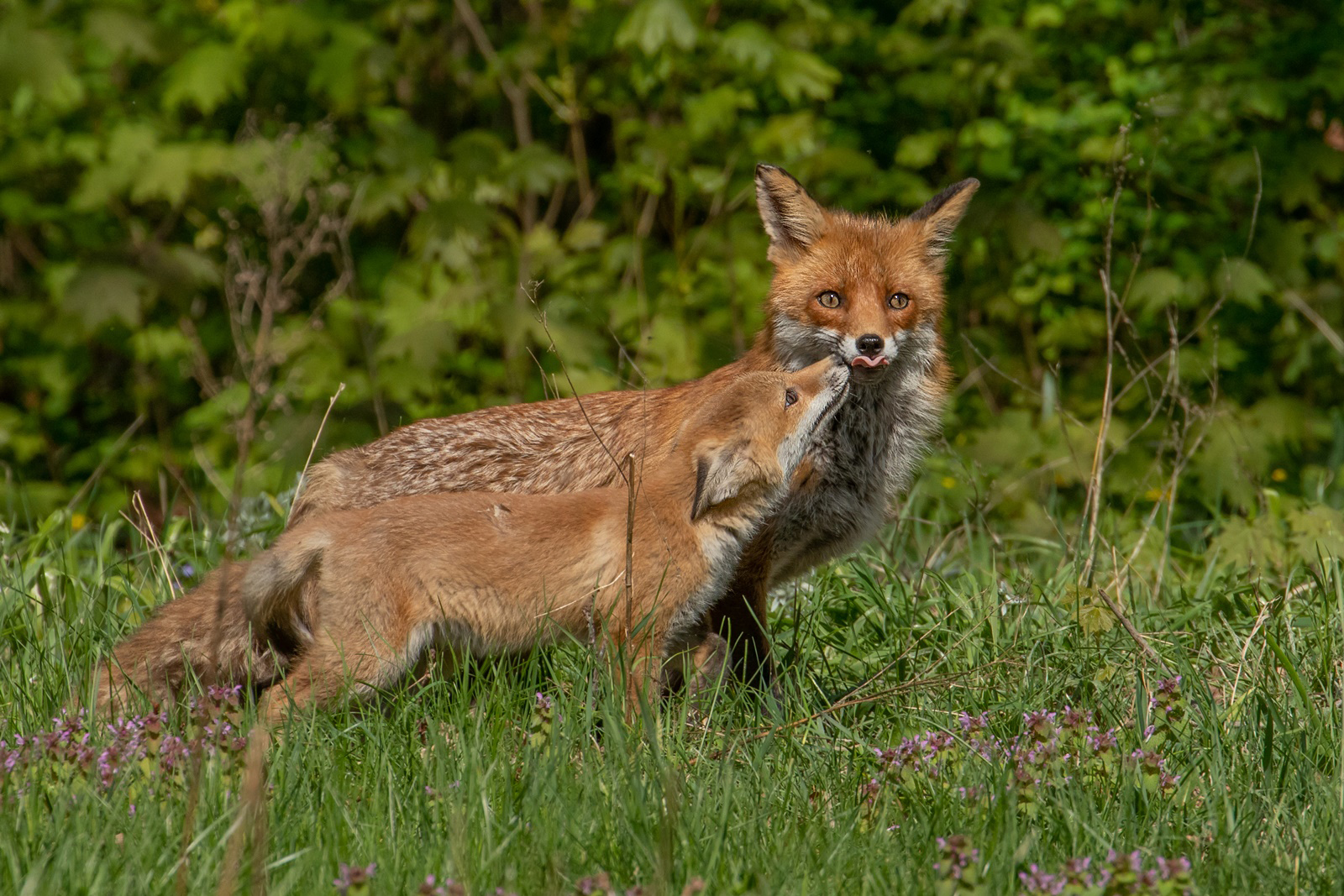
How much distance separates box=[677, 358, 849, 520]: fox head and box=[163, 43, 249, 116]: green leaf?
5607 millimetres

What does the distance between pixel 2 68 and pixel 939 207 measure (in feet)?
20.3

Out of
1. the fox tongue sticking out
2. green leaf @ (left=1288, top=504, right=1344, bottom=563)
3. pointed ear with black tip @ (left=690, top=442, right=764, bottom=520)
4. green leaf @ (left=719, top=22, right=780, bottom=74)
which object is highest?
green leaf @ (left=719, top=22, right=780, bottom=74)

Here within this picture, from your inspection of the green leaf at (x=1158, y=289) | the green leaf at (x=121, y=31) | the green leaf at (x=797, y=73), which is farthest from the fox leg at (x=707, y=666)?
the green leaf at (x=121, y=31)

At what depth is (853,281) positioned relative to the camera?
498cm

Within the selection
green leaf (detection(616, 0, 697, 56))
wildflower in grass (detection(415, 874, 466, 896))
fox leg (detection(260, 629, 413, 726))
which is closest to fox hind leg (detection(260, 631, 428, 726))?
fox leg (detection(260, 629, 413, 726))

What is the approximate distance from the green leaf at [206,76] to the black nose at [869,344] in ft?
18.6

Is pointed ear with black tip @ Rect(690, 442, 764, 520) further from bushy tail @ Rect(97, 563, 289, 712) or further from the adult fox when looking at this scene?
bushy tail @ Rect(97, 563, 289, 712)

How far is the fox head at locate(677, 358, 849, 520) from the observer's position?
4121 mm

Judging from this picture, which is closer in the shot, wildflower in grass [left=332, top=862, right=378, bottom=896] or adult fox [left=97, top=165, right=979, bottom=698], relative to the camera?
wildflower in grass [left=332, top=862, right=378, bottom=896]

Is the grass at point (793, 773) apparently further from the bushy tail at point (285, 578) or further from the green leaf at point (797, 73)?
the green leaf at point (797, 73)

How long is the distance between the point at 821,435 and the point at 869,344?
0.41m

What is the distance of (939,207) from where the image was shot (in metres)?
5.30

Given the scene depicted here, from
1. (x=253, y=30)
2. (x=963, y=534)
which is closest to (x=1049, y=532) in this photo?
(x=963, y=534)

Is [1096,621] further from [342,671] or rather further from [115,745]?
[115,745]
